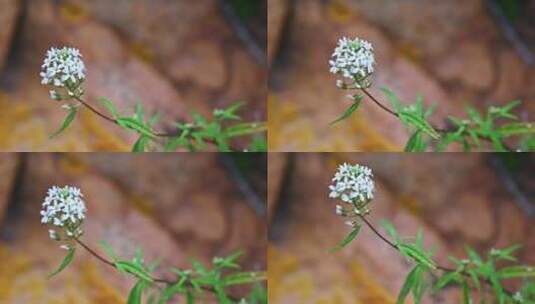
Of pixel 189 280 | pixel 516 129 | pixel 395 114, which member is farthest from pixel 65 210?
pixel 516 129

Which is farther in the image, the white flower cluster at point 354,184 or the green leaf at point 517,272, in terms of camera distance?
the green leaf at point 517,272

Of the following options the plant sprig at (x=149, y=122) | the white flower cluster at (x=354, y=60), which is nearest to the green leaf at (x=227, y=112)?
the plant sprig at (x=149, y=122)

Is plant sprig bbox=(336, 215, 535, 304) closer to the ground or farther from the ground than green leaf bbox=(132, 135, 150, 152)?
closer to the ground

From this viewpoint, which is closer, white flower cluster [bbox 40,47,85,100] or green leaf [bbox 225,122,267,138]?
white flower cluster [bbox 40,47,85,100]

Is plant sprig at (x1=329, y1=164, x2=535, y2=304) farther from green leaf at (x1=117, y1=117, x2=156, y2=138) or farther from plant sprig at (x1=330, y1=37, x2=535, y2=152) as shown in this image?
green leaf at (x1=117, y1=117, x2=156, y2=138)

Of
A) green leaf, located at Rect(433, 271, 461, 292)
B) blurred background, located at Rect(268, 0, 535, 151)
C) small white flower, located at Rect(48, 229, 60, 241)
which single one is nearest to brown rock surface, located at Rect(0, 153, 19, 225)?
small white flower, located at Rect(48, 229, 60, 241)

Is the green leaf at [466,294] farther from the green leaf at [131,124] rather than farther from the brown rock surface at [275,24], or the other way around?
the green leaf at [131,124]

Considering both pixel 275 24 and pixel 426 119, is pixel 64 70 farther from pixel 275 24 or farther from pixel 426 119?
pixel 426 119
